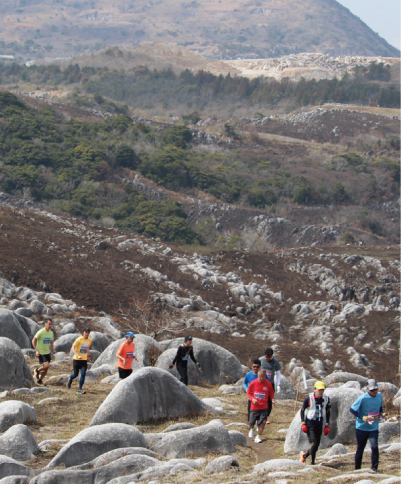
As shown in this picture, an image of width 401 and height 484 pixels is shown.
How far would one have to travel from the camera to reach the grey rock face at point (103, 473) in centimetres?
604

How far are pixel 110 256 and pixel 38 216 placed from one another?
626 cm

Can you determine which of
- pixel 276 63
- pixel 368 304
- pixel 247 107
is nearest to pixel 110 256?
pixel 368 304

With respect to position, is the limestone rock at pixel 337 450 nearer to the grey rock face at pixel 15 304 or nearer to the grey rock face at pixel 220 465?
the grey rock face at pixel 220 465

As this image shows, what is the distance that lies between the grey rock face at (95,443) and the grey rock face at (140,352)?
4.81 metres

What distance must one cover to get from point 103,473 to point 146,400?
2.05 meters

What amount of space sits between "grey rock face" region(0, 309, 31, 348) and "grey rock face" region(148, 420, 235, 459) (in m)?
6.25

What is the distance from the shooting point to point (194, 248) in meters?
34.2

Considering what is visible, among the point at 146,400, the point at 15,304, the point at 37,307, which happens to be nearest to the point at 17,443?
the point at 146,400

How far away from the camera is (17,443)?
272 inches

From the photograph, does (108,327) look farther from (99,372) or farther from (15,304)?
(99,372)

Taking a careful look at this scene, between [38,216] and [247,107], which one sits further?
[247,107]

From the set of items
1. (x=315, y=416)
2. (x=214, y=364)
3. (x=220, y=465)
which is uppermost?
(x=315, y=416)

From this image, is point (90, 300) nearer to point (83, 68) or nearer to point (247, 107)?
point (247, 107)

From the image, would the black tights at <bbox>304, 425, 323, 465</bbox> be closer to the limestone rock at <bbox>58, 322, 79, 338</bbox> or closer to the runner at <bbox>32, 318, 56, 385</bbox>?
the runner at <bbox>32, 318, 56, 385</bbox>
